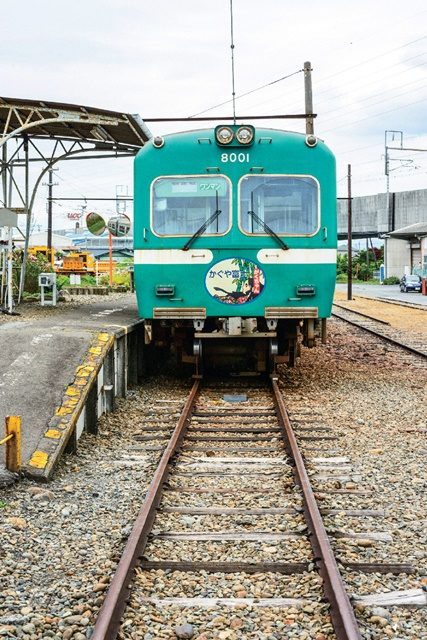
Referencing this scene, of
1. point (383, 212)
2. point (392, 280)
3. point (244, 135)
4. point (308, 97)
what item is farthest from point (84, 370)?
point (383, 212)

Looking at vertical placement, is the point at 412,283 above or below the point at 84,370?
above

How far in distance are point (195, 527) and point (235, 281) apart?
529 cm

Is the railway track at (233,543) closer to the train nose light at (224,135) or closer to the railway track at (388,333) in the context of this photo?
the train nose light at (224,135)

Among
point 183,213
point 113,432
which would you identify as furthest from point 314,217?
point 113,432

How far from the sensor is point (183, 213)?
33.4ft

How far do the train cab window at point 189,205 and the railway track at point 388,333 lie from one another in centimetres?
598

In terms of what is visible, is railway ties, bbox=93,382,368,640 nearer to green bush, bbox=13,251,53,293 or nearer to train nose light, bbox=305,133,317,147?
train nose light, bbox=305,133,317,147

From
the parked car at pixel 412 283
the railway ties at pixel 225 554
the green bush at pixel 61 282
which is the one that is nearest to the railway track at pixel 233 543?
the railway ties at pixel 225 554

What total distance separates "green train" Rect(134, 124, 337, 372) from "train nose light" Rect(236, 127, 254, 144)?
0.04 feet

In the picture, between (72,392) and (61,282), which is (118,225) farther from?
(72,392)

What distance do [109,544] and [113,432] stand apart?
328 centimetres

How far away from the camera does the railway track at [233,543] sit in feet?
13.0

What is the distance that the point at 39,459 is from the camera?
632 centimetres

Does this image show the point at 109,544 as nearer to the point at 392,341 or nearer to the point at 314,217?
the point at 314,217
